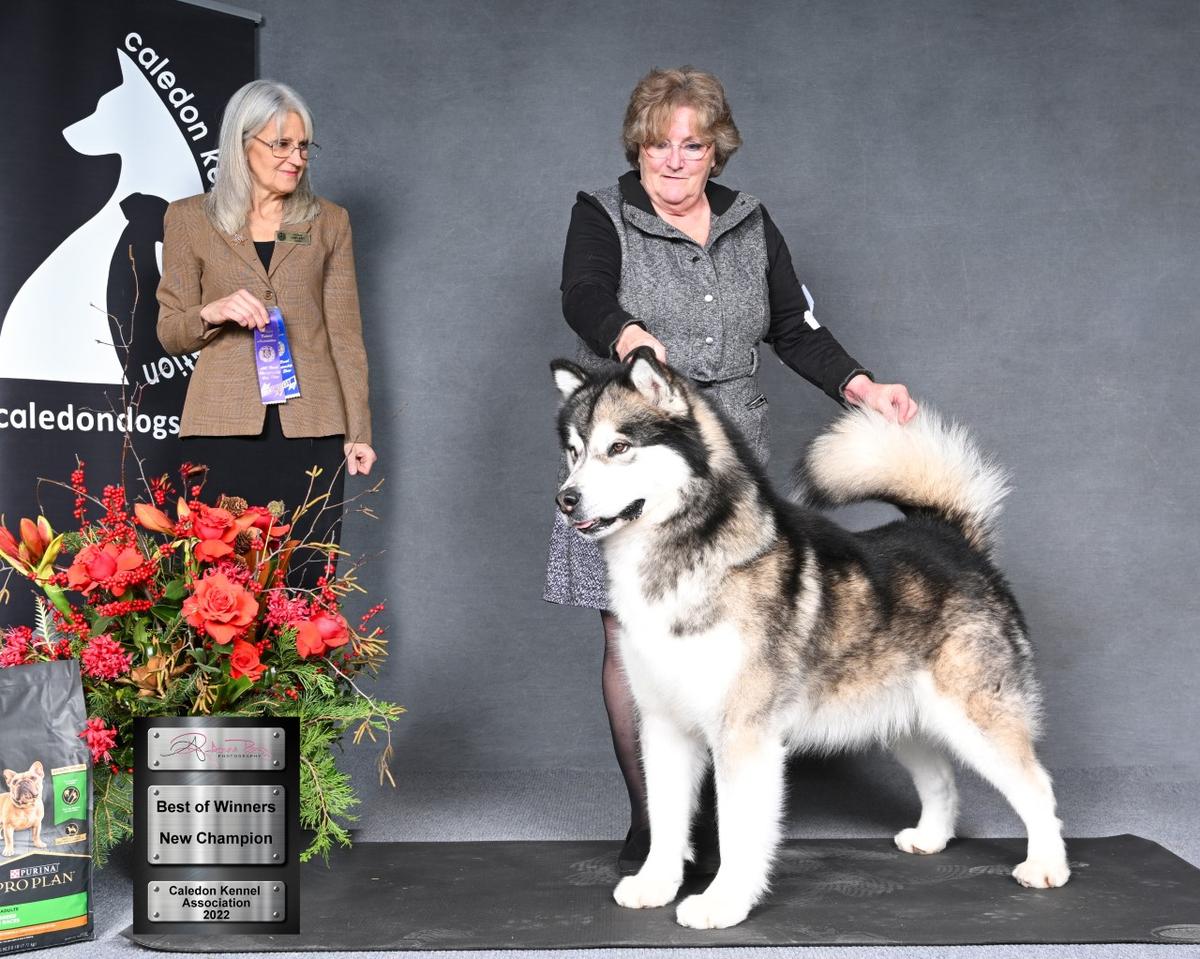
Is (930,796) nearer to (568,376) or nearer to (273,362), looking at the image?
(568,376)

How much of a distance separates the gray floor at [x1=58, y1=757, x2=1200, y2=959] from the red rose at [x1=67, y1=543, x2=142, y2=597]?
709mm

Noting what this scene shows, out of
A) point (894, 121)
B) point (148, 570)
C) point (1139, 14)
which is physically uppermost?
point (1139, 14)

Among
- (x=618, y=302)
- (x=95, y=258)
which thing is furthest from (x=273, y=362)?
(x=618, y=302)

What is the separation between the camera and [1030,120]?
4098 millimetres

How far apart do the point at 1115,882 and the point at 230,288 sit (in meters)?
2.64

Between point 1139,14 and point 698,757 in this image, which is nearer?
point 698,757

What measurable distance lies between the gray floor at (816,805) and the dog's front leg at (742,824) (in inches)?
34.7

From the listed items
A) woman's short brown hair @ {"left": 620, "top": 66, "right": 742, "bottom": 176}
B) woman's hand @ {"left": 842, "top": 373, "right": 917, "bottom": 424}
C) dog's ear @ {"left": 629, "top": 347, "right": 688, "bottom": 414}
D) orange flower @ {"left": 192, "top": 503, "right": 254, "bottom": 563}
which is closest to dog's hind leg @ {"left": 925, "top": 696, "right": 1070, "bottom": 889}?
woman's hand @ {"left": 842, "top": 373, "right": 917, "bottom": 424}

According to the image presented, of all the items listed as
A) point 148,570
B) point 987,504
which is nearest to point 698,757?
point 987,504

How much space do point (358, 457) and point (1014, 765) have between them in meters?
1.89

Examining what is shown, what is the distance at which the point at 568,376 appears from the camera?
100 inches

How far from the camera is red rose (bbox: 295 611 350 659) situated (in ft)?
8.82

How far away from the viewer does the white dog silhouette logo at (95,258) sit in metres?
3.43

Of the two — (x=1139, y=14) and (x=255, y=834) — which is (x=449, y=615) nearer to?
(x=255, y=834)
